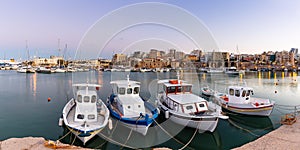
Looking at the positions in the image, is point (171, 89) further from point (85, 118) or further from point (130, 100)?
point (85, 118)

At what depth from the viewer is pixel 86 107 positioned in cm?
1175

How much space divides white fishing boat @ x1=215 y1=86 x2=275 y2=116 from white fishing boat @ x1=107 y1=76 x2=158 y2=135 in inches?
300

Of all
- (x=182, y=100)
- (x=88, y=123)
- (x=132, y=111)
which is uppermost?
(x=182, y=100)

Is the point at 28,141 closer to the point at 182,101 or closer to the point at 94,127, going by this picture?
the point at 94,127

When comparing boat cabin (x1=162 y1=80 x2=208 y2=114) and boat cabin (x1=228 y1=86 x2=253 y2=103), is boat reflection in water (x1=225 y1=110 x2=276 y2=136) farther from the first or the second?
boat cabin (x1=162 y1=80 x2=208 y2=114)

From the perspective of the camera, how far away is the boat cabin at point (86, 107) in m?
10.8

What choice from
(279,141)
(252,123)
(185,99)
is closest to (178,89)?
(185,99)

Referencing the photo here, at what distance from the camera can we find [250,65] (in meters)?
131

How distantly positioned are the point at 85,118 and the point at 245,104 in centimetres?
1268

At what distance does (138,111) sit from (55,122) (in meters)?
7.28

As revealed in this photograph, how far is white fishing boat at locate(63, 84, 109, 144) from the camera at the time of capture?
9.50 meters

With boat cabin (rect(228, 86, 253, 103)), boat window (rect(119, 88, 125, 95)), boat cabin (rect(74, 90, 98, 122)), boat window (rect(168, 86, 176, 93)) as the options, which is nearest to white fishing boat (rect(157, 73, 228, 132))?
boat window (rect(168, 86, 176, 93))

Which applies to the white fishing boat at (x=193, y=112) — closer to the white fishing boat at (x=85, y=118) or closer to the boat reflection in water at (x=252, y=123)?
the boat reflection in water at (x=252, y=123)

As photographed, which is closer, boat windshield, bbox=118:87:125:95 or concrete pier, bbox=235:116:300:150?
concrete pier, bbox=235:116:300:150
